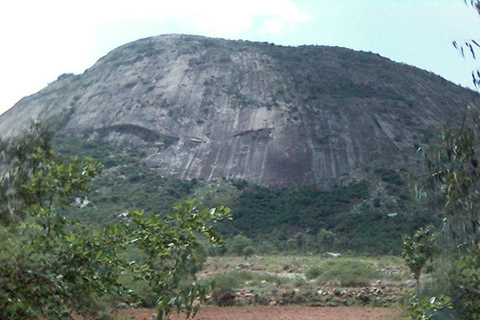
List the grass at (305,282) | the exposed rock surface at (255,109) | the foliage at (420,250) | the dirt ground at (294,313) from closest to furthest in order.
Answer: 1. the foliage at (420,250)
2. the dirt ground at (294,313)
3. the grass at (305,282)
4. the exposed rock surface at (255,109)

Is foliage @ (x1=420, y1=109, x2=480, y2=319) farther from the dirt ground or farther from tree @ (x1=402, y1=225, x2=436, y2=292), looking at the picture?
tree @ (x1=402, y1=225, x2=436, y2=292)

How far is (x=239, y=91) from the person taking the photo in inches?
2633

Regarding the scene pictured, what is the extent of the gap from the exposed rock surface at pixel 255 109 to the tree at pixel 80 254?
48.2 meters

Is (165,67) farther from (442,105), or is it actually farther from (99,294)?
(99,294)

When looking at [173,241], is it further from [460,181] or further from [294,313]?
[294,313]

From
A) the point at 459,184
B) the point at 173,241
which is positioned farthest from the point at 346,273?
the point at 173,241

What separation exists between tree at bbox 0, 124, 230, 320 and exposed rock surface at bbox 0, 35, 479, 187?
48.2 meters

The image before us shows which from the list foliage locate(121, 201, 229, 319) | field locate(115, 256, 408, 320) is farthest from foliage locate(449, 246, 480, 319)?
foliage locate(121, 201, 229, 319)

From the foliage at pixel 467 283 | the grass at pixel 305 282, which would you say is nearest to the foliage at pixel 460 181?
the foliage at pixel 467 283

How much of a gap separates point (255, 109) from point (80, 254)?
5761 centimetres

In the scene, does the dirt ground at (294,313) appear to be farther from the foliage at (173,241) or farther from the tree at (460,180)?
the foliage at (173,241)

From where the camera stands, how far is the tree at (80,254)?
5.94 m

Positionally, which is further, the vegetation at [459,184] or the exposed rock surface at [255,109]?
the exposed rock surface at [255,109]

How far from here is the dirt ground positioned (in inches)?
754
